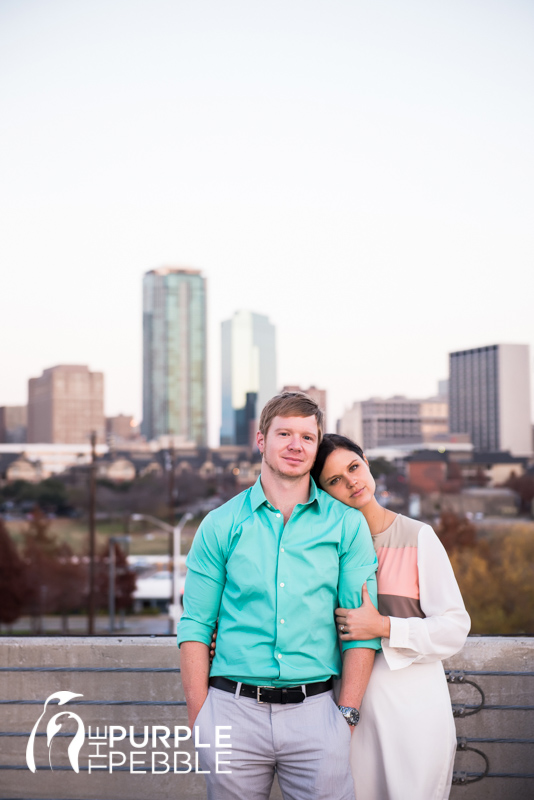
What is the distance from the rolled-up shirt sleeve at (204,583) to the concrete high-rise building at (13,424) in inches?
3486

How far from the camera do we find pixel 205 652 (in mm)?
2848

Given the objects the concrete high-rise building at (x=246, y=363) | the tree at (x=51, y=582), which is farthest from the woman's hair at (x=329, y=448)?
the concrete high-rise building at (x=246, y=363)

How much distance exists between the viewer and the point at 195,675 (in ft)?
9.27

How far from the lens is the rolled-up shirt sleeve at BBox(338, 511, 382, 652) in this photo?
2.82 m

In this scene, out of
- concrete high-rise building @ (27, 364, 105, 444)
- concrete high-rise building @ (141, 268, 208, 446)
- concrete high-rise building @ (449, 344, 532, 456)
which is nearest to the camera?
concrete high-rise building @ (449, 344, 532, 456)

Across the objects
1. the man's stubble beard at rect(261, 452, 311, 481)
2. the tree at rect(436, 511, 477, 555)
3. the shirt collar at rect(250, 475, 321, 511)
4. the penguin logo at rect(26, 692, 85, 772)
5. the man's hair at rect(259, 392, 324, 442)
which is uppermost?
the man's hair at rect(259, 392, 324, 442)

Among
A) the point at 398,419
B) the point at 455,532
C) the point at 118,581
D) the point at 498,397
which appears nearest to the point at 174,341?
the point at 398,419

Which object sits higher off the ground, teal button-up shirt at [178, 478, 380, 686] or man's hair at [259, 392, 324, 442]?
man's hair at [259, 392, 324, 442]

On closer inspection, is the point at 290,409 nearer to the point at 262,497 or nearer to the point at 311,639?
the point at 262,497

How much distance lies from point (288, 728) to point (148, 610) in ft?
112

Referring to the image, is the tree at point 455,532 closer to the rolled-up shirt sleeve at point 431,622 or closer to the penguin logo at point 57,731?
the penguin logo at point 57,731

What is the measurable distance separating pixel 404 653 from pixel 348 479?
66 centimetres

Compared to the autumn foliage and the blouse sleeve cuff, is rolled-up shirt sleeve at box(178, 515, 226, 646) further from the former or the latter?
the autumn foliage

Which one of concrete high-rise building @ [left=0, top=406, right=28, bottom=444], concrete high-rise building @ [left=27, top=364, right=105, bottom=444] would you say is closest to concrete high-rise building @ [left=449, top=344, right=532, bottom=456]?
concrete high-rise building @ [left=27, top=364, right=105, bottom=444]
